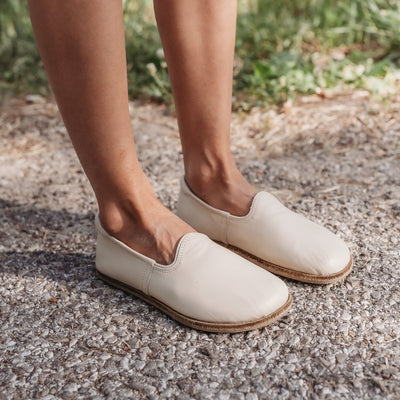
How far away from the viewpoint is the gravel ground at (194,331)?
1049 mm

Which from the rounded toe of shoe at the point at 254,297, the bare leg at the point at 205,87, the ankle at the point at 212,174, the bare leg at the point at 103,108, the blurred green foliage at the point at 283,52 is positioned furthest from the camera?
the blurred green foliage at the point at 283,52

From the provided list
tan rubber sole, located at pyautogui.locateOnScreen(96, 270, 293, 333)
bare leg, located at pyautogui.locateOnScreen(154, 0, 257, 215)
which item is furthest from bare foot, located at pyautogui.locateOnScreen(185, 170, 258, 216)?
tan rubber sole, located at pyautogui.locateOnScreen(96, 270, 293, 333)

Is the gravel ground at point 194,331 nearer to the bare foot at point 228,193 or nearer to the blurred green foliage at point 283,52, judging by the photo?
the bare foot at point 228,193

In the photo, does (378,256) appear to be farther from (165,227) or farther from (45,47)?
(45,47)

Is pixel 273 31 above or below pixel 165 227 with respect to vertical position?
below

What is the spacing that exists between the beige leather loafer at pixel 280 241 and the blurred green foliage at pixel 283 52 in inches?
46.3

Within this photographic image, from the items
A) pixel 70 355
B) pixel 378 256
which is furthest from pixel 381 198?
pixel 70 355

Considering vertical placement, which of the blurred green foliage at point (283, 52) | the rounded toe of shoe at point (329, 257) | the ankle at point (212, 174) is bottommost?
A: the blurred green foliage at point (283, 52)

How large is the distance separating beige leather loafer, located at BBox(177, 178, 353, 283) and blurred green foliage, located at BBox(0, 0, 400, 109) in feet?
3.86

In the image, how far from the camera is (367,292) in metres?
1.29

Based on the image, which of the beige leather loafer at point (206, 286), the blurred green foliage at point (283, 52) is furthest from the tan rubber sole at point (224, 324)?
the blurred green foliage at point (283, 52)

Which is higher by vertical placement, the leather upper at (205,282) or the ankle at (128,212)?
the ankle at (128,212)

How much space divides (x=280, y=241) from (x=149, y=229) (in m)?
0.29

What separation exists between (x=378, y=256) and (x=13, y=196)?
117cm
